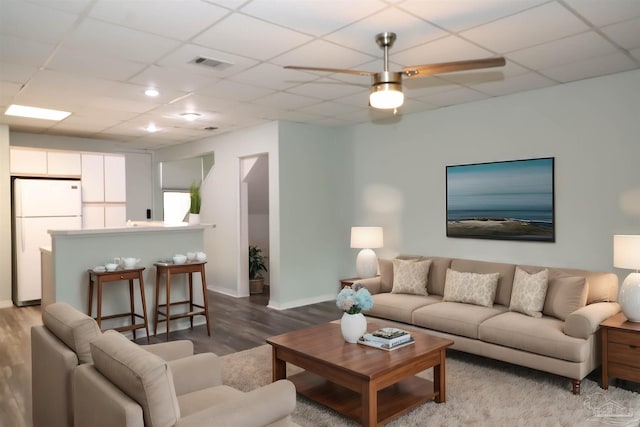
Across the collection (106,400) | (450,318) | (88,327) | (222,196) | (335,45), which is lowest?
(450,318)

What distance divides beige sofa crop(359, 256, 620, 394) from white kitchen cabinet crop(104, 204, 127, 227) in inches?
200

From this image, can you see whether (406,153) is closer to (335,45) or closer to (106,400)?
(335,45)

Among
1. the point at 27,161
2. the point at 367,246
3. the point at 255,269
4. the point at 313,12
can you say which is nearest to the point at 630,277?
the point at 367,246

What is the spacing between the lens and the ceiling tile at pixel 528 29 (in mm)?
2834

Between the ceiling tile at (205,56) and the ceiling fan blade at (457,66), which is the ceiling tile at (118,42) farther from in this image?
the ceiling fan blade at (457,66)

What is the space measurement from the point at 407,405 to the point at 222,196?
199 inches

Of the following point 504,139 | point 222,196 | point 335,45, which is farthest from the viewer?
point 222,196

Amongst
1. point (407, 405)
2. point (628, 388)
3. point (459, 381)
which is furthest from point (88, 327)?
point (628, 388)

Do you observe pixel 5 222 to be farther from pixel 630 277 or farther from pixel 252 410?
pixel 630 277

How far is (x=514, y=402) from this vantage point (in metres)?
3.12

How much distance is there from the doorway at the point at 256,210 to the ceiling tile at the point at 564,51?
3.85 m

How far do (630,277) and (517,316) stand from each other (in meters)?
0.91

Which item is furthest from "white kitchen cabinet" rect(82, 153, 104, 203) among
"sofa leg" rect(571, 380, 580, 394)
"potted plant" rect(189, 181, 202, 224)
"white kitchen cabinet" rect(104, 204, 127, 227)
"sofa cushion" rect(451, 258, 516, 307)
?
A: "sofa leg" rect(571, 380, 580, 394)

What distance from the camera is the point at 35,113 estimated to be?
5590 millimetres
